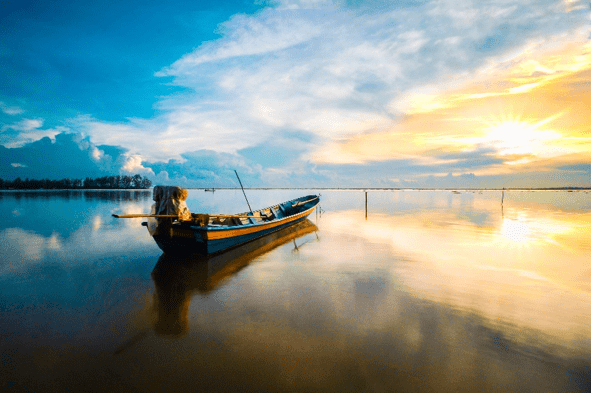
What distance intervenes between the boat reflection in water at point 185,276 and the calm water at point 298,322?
2.9 inches

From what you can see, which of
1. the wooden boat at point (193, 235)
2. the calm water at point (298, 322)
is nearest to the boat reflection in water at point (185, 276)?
the calm water at point (298, 322)

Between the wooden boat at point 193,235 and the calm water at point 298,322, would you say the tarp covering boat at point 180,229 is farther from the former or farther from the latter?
the calm water at point 298,322

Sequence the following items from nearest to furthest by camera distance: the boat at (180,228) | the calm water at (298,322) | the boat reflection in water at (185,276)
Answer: the calm water at (298,322)
the boat reflection in water at (185,276)
the boat at (180,228)

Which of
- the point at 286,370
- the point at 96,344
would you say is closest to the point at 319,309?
the point at 286,370

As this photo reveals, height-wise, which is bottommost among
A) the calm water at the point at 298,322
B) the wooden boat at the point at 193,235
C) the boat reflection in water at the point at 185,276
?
the boat reflection in water at the point at 185,276

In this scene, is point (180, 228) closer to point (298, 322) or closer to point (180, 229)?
point (180, 229)

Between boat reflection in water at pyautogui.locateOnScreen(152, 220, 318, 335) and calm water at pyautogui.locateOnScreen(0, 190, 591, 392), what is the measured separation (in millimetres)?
73

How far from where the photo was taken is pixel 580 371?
4930 mm

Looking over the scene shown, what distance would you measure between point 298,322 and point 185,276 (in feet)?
19.2

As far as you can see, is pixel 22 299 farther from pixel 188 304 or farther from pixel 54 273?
pixel 188 304

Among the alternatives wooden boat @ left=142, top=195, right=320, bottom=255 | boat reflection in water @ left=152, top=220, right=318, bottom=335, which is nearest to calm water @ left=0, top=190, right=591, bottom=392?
boat reflection in water @ left=152, top=220, right=318, bottom=335

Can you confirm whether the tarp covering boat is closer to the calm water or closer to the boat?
the boat

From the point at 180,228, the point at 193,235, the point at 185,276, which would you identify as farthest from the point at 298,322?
the point at 180,228

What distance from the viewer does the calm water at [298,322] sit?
475 cm
